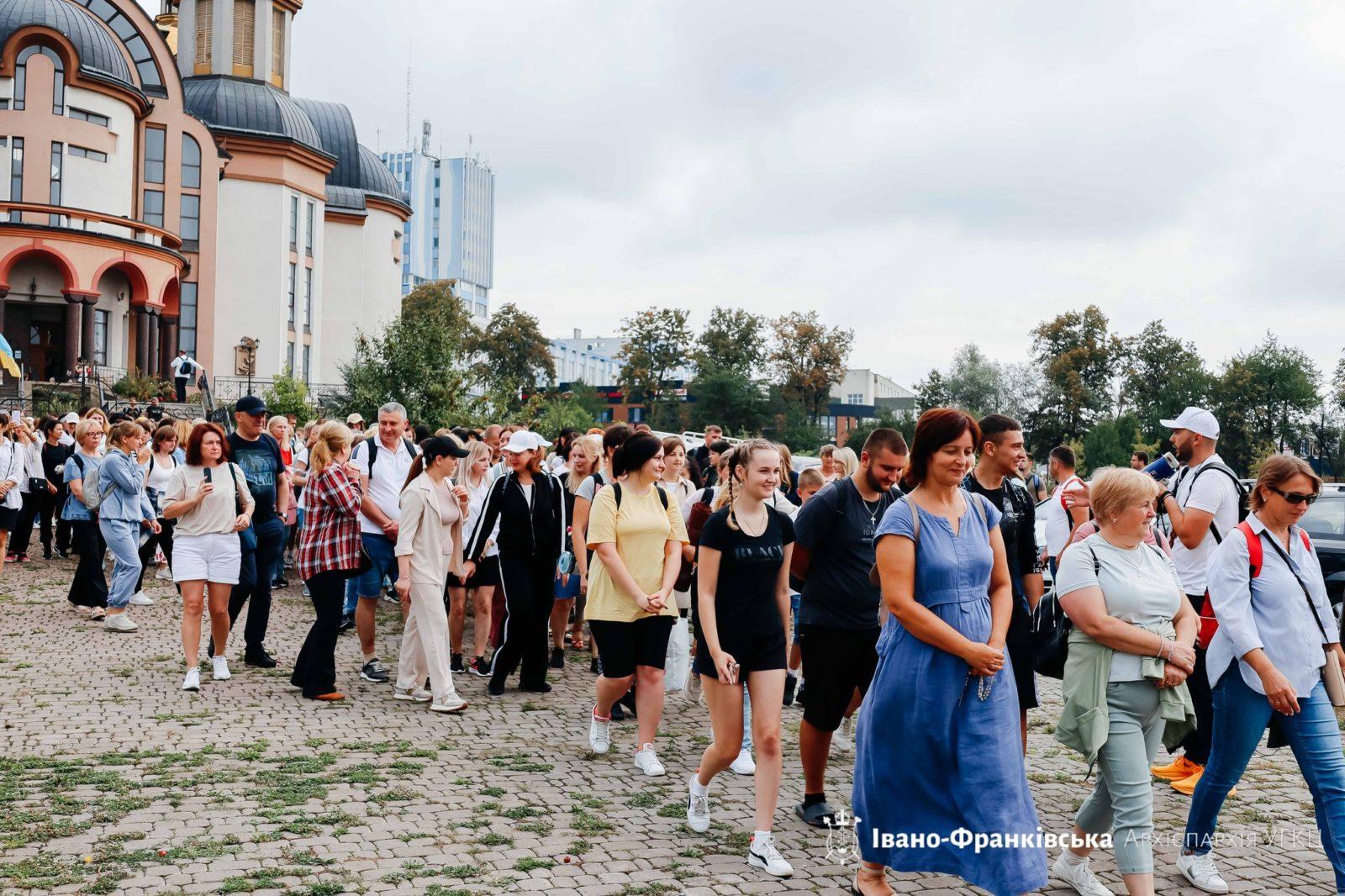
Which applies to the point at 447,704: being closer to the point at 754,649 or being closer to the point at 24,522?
the point at 754,649

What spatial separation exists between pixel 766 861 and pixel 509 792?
5.86 feet

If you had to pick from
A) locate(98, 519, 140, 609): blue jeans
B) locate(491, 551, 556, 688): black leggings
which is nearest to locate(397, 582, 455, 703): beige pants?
locate(491, 551, 556, 688): black leggings

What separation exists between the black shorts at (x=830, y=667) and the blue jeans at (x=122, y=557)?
334 inches

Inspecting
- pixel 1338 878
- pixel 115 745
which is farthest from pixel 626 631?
pixel 1338 878

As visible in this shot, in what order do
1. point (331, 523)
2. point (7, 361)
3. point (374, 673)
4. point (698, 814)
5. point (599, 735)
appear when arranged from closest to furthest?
point (698, 814) < point (599, 735) < point (331, 523) < point (374, 673) < point (7, 361)

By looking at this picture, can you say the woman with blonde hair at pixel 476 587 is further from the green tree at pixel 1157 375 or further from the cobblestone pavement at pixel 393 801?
the green tree at pixel 1157 375

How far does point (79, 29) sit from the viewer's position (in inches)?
1715

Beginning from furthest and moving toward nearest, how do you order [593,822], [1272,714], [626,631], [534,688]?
[534,688]
[626,631]
[593,822]
[1272,714]

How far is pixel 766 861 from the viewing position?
210 inches

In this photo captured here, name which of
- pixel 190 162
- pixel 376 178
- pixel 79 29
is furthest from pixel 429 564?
pixel 376 178

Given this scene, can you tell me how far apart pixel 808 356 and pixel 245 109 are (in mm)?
38680

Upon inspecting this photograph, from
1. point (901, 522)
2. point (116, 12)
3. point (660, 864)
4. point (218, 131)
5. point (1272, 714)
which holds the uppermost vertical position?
point (116, 12)

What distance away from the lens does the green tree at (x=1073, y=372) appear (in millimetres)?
73438

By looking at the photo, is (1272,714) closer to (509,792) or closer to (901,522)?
(901,522)
